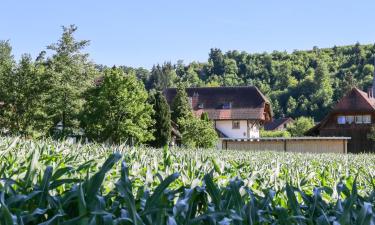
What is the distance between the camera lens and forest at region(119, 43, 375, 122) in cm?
13162

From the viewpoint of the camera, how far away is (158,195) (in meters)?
2.00

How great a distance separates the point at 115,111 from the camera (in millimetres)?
34219

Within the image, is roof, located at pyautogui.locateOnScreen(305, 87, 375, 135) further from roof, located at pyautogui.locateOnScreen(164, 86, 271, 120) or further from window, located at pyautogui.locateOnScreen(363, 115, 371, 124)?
roof, located at pyautogui.locateOnScreen(164, 86, 271, 120)

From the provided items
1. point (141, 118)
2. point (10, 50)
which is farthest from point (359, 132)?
point (10, 50)

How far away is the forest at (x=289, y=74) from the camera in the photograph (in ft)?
432

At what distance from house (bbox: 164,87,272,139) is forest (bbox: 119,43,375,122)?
4730cm

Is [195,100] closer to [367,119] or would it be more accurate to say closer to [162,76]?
[367,119]

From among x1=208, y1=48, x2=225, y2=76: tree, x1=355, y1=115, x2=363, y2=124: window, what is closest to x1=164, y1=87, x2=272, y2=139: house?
x1=355, y1=115, x2=363, y2=124: window

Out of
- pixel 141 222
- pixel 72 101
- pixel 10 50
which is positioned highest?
pixel 10 50

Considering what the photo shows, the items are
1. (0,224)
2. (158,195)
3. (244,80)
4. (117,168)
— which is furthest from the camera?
(244,80)

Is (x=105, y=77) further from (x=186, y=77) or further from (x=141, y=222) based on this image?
(x=186, y=77)

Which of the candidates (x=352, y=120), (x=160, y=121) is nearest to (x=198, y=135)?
(x=160, y=121)

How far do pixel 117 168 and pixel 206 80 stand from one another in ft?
511

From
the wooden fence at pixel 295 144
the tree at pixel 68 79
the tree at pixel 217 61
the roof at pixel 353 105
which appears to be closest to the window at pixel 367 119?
the roof at pixel 353 105
